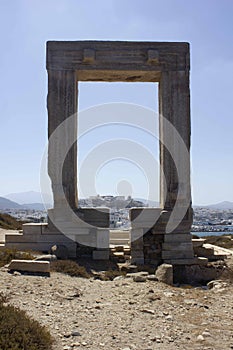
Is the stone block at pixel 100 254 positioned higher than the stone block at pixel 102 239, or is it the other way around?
the stone block at pixel 102 239

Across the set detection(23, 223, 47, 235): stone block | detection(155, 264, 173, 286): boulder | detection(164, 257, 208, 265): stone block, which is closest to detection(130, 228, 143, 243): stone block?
detection(164, 257, 208, 265): stone block

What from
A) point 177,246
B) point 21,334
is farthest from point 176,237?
point 21,334

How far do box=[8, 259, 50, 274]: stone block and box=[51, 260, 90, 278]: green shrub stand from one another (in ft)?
2.35

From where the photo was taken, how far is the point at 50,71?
11789 millimetres

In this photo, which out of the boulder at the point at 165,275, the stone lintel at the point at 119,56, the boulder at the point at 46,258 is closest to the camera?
the boulder at the point at 165,275

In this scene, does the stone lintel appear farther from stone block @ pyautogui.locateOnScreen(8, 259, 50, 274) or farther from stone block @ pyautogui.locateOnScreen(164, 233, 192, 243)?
stone block @ pyautogui.locateOnScreen(8, 259, 50, 274)

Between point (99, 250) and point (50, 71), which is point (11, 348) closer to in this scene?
point (99, 250)

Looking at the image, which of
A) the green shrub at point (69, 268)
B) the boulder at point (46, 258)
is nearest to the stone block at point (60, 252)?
the boulder at point (46, 258)

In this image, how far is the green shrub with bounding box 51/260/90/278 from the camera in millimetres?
9359

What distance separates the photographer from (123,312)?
251 inches

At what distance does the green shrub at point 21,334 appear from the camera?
430 cm

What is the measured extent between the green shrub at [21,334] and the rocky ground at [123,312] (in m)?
0.23

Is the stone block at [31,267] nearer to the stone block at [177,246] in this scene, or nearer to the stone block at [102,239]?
the stone block at [102,239]

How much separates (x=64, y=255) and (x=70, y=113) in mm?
4074
